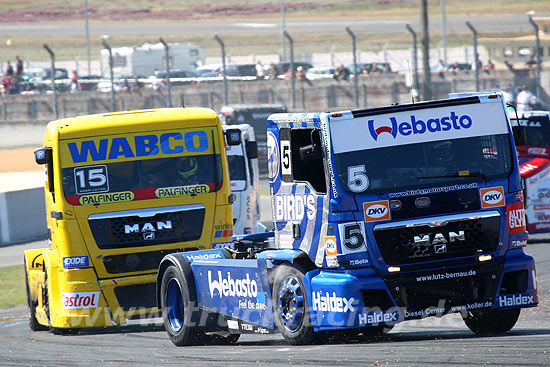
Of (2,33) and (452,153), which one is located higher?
(2,33)

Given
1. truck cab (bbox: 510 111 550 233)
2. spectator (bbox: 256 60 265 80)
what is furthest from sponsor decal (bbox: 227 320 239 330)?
spectator (bbox: 256 60 265 80)

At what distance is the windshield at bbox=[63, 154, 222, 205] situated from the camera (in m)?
12.8

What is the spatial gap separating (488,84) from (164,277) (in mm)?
30587

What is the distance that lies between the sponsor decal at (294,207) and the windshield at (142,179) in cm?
305

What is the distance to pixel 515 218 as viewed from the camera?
31.4 ft

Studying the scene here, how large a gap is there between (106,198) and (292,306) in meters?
3.91

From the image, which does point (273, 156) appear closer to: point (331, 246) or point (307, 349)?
point (331, 246)

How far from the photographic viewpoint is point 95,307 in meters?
12.9

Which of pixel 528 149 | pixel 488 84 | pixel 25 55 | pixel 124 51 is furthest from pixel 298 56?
pixel 528 149

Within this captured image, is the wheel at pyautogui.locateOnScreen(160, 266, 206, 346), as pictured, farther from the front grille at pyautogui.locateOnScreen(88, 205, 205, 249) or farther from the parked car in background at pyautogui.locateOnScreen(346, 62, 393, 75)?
the parked car in background at pyautogui.locateOnScreen(346, 62, 393, 75)

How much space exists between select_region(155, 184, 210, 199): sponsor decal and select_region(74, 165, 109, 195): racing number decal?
2.10 feet

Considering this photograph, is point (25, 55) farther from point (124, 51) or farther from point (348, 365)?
point (348, 365)

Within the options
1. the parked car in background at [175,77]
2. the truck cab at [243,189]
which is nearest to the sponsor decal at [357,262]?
the truck cab at [243,189]

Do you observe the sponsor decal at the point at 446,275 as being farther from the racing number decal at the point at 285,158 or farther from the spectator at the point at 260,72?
the spectator at the point at 260,72
